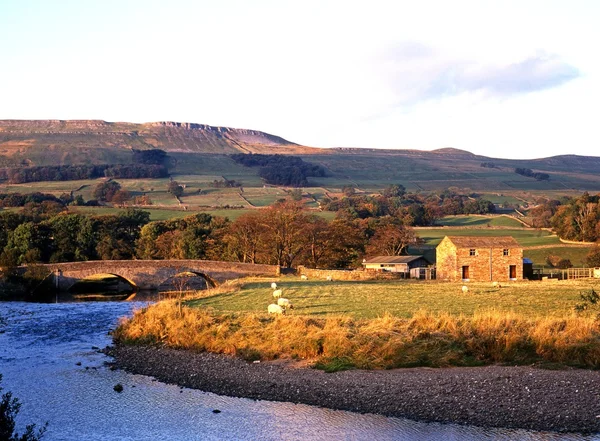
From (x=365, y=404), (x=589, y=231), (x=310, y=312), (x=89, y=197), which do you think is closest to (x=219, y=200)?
(x=89, y=197)

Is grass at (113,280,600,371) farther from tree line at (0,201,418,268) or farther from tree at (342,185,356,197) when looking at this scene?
tree at (342,185,356,197)

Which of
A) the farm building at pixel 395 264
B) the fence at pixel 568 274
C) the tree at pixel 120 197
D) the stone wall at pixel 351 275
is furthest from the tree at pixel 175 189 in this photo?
the fence at pixel 568 274

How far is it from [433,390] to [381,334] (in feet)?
13.9

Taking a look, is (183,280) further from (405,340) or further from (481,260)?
(405,340)

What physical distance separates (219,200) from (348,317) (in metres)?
97.8

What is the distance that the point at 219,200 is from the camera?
402 ft

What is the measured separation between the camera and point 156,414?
1817 cm

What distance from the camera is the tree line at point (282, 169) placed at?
158 meters

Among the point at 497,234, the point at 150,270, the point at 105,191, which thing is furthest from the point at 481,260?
the point at 105,191

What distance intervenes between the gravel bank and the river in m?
0.50

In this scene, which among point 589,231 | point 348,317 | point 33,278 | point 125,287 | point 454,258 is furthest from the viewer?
point 589,231

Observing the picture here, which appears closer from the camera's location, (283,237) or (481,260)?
(481,260)

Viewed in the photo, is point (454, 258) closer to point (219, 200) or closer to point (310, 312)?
point (310, 312)

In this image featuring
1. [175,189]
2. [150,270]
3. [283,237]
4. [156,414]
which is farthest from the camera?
[175,189]
